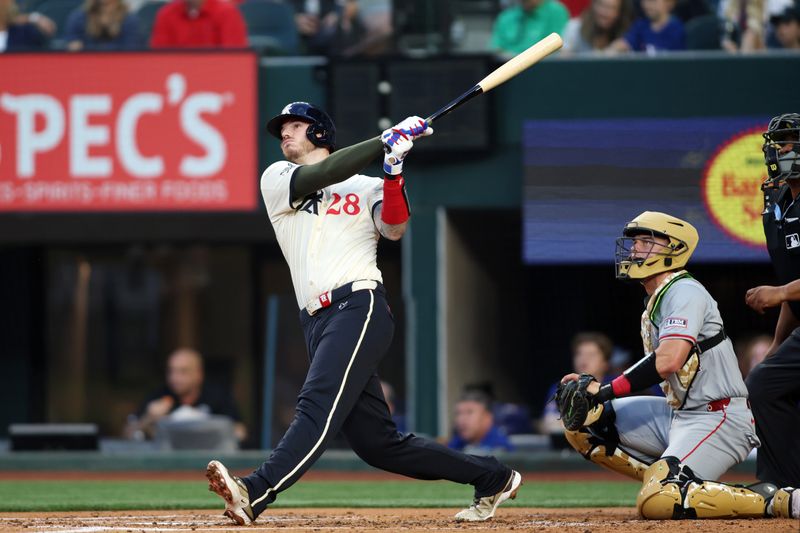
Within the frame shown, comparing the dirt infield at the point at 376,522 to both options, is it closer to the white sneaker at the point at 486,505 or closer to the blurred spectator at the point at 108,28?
the white sneaker at the point at 486,505

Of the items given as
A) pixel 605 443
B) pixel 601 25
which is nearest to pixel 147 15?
pixel 601 25

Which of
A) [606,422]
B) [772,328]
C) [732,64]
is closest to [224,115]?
[732,64]

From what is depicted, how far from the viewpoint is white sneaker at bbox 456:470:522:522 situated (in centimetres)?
582

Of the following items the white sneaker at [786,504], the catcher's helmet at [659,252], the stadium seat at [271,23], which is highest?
the stadium seat at [271,23]

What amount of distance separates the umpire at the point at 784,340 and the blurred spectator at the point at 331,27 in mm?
5756

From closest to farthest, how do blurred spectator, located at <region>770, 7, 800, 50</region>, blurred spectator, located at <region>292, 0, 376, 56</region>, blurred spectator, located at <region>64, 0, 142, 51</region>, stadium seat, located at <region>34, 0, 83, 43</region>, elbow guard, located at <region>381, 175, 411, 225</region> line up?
elbow guard, located at <region>381, 175, 411, 225</region> → blurred spectator, located at <region>770, 7, 800, 50</region> → blurred spectator, located at <region>292, 0, 376, 56</region> → blurred spectator, located at <region>64, 0, 142, 51</region> → stadium seat, located at <region>34, 0, 83, 43</region>

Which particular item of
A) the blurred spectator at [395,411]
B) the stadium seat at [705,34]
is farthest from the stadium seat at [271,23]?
the stadium seat at [705,34]

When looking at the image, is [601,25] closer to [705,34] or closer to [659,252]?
[705,34]

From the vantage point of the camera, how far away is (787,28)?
11078 millimetres

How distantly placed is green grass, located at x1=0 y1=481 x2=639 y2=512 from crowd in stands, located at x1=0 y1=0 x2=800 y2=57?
3.76 meters

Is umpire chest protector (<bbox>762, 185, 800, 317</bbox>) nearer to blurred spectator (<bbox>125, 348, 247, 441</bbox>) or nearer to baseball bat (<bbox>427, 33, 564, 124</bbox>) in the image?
baseball bat (<bbox>427, 33, 564, 124</bbox>)

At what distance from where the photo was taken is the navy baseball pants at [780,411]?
5.85 meters

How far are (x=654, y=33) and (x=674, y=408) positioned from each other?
5965 millimetres

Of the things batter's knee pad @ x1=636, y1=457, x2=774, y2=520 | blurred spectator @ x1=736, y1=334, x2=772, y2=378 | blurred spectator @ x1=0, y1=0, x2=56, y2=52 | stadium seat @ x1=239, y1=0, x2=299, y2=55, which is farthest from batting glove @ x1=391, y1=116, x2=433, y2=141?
blurred spectator @ x1=0, y1=0, x2=56, y2=52
